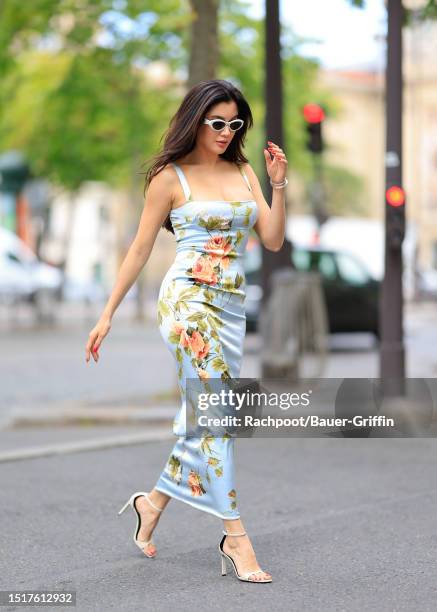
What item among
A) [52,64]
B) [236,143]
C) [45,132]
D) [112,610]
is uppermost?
[52,64]

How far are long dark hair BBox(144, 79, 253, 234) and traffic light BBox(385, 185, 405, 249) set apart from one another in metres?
4.44

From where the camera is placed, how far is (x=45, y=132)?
85.5ft

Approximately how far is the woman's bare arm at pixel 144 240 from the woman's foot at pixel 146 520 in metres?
0.63

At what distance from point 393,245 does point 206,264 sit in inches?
187

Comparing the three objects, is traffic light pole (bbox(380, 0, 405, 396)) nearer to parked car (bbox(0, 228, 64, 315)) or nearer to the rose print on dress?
the rose print on dress

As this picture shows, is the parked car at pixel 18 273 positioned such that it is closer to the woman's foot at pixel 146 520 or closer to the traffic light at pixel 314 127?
the traffic light at pixel 314 127

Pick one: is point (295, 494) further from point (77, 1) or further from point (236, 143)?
point (77, 1)

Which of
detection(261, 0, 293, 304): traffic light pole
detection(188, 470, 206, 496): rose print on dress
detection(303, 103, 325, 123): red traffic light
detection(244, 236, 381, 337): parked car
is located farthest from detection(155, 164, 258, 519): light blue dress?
detection(244, 236, 381, 337): parked car

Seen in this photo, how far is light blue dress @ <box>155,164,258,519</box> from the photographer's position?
14.6 feet

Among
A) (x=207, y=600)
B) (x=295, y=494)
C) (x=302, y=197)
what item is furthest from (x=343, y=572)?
(x=302, y=197)

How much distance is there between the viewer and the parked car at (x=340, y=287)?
18.3 meters

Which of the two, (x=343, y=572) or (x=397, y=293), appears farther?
Answer: (x=397, y=293)

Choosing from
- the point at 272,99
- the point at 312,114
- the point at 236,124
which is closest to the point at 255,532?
the point at 236,124

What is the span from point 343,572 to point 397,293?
190 inches
